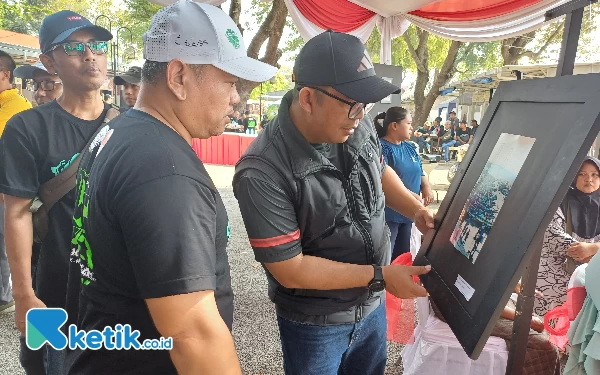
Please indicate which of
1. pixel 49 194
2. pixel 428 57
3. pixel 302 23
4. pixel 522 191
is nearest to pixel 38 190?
pixel 49 194

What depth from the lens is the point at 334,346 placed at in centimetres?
168

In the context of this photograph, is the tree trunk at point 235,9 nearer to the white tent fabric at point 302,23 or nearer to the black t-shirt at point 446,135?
the white tent fabric at point 302,23

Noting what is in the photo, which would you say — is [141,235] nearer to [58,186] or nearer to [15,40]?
[58,186]

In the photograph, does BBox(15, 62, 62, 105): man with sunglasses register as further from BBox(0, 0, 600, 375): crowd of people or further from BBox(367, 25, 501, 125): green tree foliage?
BBox(367, 25, 501, 125): green tree foliage

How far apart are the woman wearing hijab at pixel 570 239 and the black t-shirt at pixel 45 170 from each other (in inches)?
119

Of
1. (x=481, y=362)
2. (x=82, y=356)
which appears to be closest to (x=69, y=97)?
(x=82, y=356)

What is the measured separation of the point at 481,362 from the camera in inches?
91.7

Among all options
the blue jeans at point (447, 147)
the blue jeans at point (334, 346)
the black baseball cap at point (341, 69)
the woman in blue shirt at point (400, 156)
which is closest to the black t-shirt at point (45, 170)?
the blue jeans at point (334, 346)

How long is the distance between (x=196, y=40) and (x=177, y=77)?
99 millimetres

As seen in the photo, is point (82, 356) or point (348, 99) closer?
point (82, 356)

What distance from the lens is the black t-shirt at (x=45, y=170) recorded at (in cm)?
176

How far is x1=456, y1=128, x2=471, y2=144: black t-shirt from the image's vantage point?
17203mm

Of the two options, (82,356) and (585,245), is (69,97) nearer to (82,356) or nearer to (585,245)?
(82,356)

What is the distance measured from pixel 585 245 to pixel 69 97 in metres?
3.26
